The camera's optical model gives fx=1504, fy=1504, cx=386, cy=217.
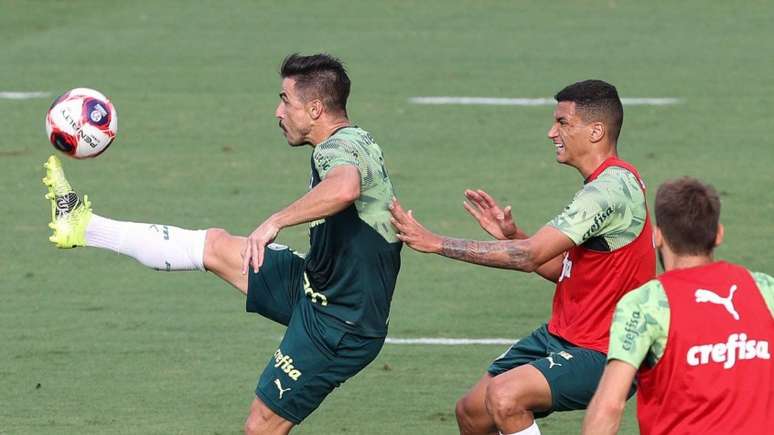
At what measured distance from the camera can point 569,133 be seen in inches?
309

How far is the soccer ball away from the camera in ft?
29.0

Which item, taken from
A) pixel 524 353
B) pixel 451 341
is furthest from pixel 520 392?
pixel 451 341

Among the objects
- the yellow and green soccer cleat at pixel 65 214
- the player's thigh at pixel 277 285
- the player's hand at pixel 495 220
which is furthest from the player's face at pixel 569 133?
the yellow and green soccer cleat at pixel 65 214

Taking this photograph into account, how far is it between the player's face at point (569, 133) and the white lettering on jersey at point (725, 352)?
2.30m

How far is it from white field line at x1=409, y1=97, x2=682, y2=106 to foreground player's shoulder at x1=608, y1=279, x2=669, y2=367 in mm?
11416

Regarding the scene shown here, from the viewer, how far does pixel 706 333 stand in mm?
5676

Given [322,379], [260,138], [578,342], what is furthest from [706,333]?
[260,138]

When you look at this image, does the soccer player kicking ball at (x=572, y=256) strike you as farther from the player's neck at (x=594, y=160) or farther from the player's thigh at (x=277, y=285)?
the player's thigh at (x=277, y=285)

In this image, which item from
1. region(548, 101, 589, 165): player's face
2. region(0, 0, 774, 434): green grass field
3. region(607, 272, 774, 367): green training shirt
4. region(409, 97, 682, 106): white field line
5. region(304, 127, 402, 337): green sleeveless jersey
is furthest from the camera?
region(409, 97, 682, 106): white field line

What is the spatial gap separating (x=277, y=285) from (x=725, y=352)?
3290mm

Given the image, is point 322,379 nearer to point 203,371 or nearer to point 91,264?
point 203,371

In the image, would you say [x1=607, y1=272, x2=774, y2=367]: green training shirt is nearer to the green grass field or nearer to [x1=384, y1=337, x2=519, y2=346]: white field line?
the green grass field

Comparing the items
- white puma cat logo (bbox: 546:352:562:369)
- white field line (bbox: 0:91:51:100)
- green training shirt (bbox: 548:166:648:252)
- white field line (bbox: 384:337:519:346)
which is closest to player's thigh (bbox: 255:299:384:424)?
white puma cat logo (bbox: 546:352:562:369)

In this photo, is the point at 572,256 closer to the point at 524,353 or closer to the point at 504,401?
the point at 524,353
